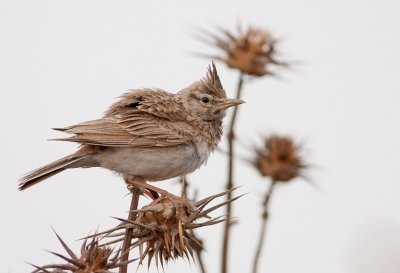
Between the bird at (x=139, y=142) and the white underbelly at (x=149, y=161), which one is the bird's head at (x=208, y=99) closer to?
the bird at (x=139, y=142)

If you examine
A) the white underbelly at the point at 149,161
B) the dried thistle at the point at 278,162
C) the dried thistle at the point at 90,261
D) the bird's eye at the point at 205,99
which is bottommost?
the dried thistle at the point at 90,261

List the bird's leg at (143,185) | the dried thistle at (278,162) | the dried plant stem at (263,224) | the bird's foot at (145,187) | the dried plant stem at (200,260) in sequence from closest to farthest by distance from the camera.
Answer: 1. the bird's leg at (143,185)
2. the bird's foot at (145,187)
3. the dried plant stem at (200,260)
4. the dried plant stem at (263,224)
5. the dried thistle at (278,162)

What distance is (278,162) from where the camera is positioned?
23.2 feet

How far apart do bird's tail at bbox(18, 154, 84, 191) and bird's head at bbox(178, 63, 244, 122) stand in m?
1.36

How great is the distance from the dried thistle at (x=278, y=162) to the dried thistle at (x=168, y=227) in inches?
98.3

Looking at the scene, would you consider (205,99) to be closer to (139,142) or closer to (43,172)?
(139,142)

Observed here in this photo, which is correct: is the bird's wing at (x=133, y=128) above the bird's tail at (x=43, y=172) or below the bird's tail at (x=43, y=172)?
above

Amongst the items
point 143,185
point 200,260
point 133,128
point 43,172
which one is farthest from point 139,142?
point 200,260

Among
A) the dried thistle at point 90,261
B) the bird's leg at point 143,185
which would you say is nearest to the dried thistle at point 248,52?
the bird's leg at point 143,185

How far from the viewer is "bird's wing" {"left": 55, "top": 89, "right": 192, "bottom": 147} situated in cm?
587

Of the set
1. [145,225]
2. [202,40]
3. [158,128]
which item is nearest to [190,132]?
[158,128]

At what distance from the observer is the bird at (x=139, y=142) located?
5.82 m

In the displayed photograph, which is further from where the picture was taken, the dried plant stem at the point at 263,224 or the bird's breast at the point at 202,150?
the dried plant stem at the point at 263,224

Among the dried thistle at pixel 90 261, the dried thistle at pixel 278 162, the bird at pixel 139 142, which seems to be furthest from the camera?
the dried thistle at pixel 278 162
